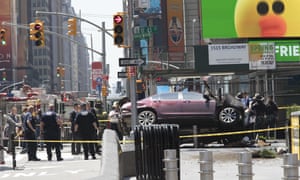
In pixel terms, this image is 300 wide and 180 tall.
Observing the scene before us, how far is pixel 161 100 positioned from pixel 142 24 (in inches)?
3136

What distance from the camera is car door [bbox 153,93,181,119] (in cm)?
1991

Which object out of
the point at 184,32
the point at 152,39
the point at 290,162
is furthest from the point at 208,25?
the point at 152,39

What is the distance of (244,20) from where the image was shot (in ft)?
119

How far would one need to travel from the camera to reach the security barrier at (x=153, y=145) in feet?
30.5

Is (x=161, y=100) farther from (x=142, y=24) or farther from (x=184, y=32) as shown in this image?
(x=142, y=24)

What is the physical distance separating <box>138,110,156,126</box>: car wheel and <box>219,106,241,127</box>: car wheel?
2.37 metres

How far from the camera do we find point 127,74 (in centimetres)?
2144

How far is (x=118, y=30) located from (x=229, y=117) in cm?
664

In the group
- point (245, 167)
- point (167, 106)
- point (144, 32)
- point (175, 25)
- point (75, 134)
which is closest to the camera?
point (245, 167)

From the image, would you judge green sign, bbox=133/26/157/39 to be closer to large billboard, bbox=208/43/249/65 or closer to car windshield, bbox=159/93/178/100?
large billboard, bbox=208/43/249/65

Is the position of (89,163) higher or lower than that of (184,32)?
lower

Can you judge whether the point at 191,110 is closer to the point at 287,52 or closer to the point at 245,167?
the point at 287,52

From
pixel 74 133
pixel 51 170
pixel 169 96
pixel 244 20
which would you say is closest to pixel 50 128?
pixel 74 133

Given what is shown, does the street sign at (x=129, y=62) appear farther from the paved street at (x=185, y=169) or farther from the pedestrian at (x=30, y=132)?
the paved street at (x=185, y=169)
